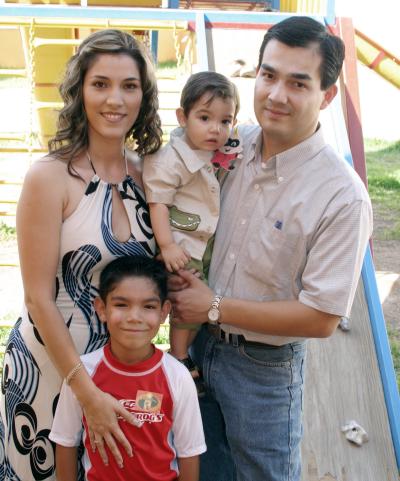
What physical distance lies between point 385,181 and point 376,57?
4.03 metres

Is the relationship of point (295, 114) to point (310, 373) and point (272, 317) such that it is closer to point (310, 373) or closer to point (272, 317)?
point (272, 317)

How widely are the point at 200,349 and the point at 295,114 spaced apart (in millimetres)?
927

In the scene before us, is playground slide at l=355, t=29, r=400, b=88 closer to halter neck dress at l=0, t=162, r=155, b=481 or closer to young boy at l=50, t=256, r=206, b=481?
halter neck dress at l=0, t=162, r=155, b=481

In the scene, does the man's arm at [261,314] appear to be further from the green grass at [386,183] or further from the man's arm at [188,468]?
the green grass at [386,183]

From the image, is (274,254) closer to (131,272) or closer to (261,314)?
(261,314)

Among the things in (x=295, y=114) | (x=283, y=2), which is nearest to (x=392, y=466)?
(x=295, y=114)

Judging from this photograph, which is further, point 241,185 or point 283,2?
point 283,2

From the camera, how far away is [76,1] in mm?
7875

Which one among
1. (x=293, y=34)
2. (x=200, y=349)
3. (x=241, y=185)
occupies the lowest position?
(x=200, y=349)

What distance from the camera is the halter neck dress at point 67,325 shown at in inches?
92.4

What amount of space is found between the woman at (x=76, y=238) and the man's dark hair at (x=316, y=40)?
19.5 inches

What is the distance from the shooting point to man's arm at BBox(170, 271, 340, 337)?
2.29 meters

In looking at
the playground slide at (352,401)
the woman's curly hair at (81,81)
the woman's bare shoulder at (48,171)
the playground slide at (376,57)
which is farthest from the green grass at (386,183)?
the woman's bare shoulder at (48,171)

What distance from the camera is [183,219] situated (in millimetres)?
2574
